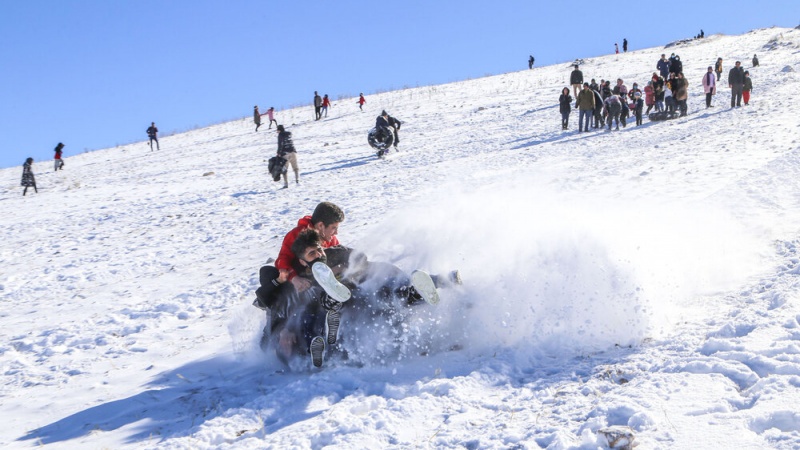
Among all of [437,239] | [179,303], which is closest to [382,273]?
[437,239]

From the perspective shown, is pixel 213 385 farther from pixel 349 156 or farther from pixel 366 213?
pixel 349 156

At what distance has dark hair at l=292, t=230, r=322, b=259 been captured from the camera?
5109 mm

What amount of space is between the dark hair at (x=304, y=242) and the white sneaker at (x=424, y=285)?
0.86 m

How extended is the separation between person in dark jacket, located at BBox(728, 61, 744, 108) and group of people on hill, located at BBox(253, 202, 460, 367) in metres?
19.5

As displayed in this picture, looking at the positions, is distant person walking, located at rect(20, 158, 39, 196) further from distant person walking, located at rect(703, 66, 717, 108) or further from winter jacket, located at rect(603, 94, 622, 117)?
distant person walking, located at rect(703, 66, 717, 108)

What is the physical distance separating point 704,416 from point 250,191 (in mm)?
15859

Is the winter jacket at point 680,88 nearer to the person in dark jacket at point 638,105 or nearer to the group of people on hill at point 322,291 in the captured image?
the person in dark jacket at point 638,105

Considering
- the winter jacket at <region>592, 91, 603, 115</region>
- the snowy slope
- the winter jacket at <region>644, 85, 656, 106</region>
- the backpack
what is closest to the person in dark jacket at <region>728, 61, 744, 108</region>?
the winter jacket at <region>644, 85, 656, 106</region>

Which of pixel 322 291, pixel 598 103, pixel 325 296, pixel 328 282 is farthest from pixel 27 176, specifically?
pixel 328 282

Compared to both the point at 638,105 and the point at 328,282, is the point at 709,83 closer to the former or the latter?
the point at 638,105

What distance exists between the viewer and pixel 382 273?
17.8 ft

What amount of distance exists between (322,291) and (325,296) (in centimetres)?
11

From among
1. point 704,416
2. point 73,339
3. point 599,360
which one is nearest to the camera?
point 704,416

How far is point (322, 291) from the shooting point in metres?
5.08
